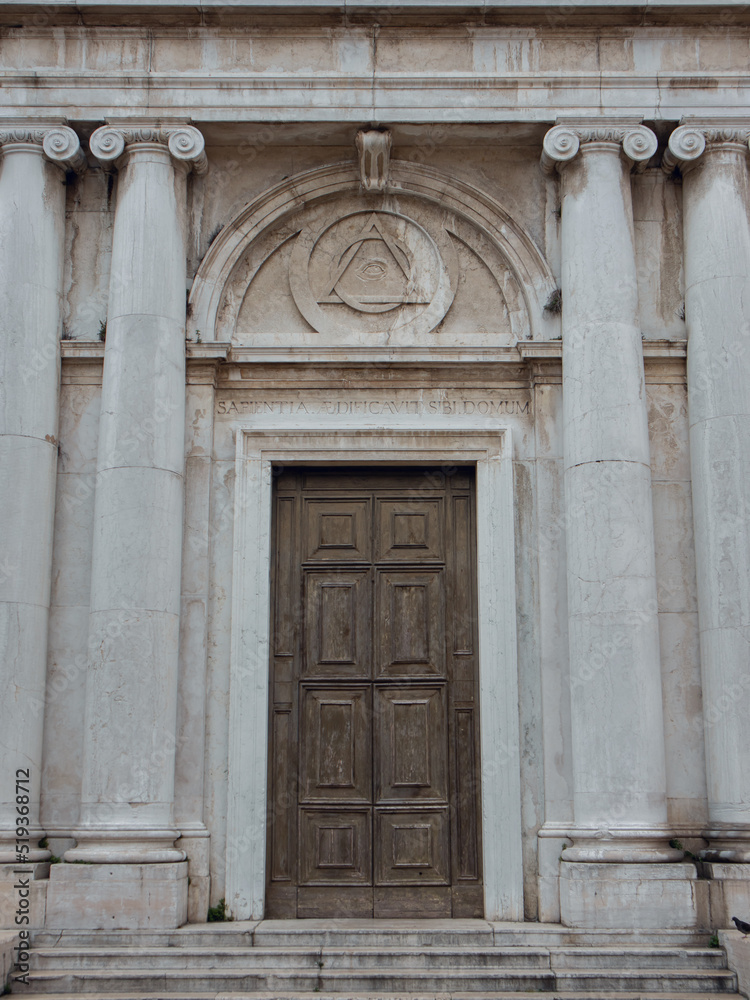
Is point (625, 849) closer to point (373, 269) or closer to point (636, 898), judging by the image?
point (636, 898)

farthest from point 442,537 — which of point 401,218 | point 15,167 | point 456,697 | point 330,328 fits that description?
point 15,167

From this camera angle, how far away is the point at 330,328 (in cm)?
1091

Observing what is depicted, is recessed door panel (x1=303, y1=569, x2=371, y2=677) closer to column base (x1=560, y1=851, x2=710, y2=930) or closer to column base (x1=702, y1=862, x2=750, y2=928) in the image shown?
column base (x1=560, y1=851, x2=710, y2=930)

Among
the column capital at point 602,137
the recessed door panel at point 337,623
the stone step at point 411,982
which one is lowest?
the stone step at point 411,982

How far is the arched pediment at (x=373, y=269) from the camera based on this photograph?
10.9m

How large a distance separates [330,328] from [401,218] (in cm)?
138

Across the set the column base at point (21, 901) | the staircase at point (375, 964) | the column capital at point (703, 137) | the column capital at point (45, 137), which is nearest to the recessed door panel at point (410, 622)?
the staircase at point (375, 964)

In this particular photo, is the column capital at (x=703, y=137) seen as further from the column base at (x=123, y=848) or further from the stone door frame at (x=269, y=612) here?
A: the column base at (x=123, y=848)

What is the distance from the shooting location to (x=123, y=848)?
365 inches

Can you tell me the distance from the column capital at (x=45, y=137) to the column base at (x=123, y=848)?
242 inches

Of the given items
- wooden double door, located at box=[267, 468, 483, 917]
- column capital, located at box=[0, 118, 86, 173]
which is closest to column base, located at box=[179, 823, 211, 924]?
wooden double door, located at box=[267, 468, 483, 917]

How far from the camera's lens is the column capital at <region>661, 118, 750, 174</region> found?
34.6ft

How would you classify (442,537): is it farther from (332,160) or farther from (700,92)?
(700,92)

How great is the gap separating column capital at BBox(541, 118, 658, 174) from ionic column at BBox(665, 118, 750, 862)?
0.91 feet
